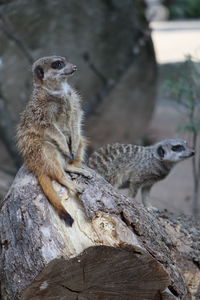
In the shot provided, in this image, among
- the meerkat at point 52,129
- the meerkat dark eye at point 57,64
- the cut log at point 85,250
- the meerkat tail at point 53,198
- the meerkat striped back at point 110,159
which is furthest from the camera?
the meerkat striped back at point 110,159

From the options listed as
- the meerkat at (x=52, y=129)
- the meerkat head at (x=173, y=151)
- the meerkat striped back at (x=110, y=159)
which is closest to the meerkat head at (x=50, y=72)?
the meerkat at (x=52, y=129)

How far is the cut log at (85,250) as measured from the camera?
273 cm

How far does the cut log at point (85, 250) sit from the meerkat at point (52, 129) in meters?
0.07

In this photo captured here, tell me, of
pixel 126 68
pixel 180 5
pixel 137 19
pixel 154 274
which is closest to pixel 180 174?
pixel 126 68

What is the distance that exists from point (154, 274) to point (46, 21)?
4.79 m

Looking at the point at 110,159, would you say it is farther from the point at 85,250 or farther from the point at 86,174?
the point at 85,250

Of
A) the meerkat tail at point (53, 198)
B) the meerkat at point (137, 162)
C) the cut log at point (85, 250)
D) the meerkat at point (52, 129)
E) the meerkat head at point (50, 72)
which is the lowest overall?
the meerkat at point (137, 162)

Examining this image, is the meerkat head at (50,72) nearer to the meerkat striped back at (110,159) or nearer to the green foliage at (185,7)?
the meerkat striped back at (110,159)

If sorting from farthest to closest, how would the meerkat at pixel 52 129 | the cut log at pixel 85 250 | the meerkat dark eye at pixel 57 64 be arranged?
the meerkat dark eye at pixel 57 64, the meerkat at pixel 52 129, the cut log at pixel 85 250

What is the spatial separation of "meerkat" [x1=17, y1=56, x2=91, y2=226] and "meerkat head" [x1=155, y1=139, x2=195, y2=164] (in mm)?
1065

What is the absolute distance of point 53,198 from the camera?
2.92 m

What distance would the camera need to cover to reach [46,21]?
23.4 feet

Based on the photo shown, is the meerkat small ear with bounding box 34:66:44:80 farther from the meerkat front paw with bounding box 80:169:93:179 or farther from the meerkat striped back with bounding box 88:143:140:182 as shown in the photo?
the meerkat striped back with bounding box 88:143:140:182

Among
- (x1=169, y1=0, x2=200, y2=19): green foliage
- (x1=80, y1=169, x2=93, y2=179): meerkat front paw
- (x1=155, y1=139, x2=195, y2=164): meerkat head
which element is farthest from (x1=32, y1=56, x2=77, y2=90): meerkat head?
(x1=169, y1=0, x2=200, y2=19): green foliage
